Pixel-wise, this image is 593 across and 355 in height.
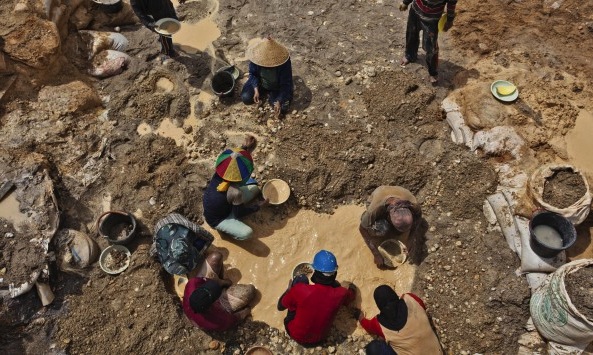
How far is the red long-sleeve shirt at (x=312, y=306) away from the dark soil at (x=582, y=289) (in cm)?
214

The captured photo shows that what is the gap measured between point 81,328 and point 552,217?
17.5ft

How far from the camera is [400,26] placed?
718 centimetres

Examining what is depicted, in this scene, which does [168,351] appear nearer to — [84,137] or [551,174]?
[84,137]

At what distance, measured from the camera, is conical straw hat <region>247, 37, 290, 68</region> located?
5.58 m

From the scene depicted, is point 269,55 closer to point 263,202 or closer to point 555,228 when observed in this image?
point 263,202

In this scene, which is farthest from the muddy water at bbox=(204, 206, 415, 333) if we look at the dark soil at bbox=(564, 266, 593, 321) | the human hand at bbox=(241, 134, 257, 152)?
the dark soil at bbox=(564, 266, 593, 321)

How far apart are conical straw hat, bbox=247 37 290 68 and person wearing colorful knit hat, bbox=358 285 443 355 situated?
3.35 m

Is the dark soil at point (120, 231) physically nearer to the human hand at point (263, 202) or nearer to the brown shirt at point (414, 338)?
the human hand at point (263, 202)

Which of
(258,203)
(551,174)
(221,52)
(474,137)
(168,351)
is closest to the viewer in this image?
(168,351)

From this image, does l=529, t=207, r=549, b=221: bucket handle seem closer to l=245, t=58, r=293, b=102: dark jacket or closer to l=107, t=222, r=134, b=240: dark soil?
l=245, t=58, r=293, b=102: dark jacket

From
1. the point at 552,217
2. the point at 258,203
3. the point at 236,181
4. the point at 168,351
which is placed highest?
the point at 236,181

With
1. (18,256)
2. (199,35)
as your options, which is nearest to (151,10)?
(199,35)

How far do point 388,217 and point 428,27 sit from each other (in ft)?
9.87

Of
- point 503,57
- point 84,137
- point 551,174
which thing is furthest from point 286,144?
point 503,57
